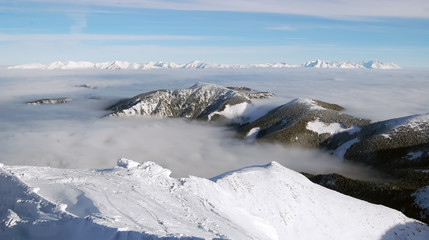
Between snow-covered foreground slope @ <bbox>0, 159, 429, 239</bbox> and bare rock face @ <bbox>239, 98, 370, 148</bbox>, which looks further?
bare rock face @ <bbox>239, 98, 370, 148</bbox>

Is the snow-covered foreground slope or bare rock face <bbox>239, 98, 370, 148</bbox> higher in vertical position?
the snow-covered foreground slope

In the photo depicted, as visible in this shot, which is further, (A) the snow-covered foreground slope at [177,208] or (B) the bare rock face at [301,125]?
(B) the bare rock face at [301,125]

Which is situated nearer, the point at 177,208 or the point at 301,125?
the point at 177,208

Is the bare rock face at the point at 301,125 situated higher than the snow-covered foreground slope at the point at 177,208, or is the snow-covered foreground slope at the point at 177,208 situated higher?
the snow-covered foreground slope at the point at 177,208

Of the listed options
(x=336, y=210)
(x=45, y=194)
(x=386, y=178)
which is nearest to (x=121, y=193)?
(x=45, y=194)
